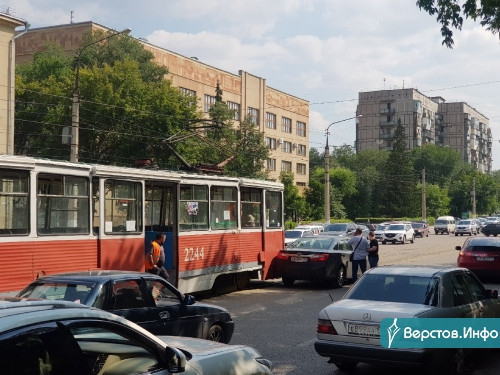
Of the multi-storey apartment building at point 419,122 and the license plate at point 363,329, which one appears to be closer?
the license plate at point 363,329

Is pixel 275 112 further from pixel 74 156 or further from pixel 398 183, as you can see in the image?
pixel 74 156

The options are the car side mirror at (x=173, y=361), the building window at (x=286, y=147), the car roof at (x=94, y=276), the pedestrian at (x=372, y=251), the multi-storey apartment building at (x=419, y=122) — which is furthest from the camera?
the multi-storey apartment building at (x=419, y=122)

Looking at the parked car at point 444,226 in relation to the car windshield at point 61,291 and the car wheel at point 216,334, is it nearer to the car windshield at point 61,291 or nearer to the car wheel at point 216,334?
the car wheel at point 216,334

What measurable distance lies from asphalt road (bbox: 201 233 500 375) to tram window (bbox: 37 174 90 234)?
143 inches

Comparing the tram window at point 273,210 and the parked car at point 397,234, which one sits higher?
the tram window at point 273,210

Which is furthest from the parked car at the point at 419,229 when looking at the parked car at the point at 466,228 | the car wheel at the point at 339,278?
the car wheel at the point at 339,278

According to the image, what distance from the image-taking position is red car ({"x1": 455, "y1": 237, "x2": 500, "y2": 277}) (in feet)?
72.1

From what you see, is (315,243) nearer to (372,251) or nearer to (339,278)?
(339,278)

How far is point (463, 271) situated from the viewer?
389 inches

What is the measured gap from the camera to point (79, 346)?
3877 mm

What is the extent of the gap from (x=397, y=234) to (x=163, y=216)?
3753 centimetres

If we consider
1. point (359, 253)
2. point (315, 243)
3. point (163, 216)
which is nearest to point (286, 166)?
point (315, 243)

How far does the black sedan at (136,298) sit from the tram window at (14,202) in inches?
144

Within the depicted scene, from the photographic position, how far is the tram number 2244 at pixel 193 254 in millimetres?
16453
